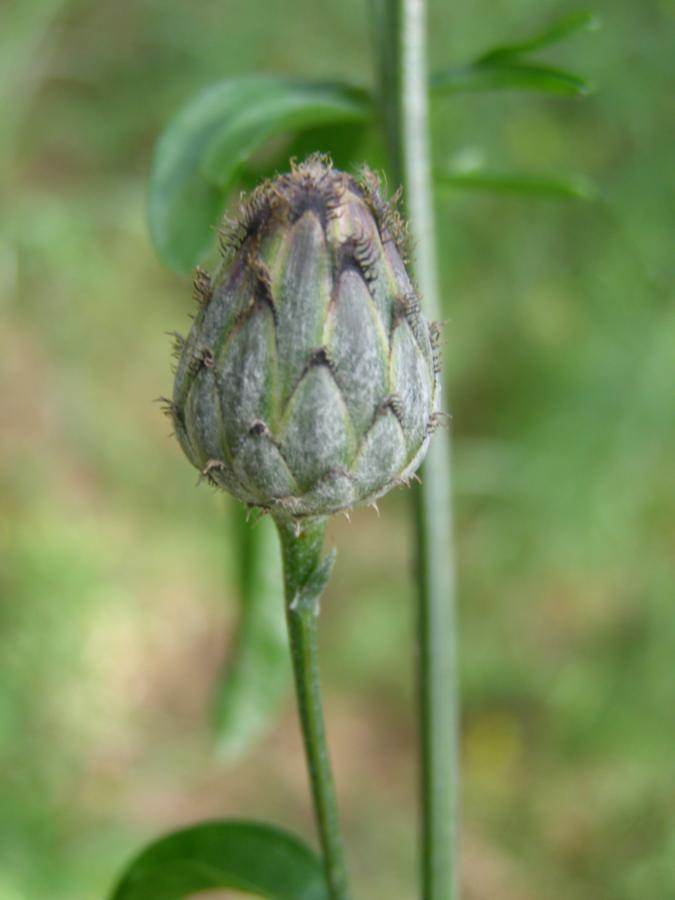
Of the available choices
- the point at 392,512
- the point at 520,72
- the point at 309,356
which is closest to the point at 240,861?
the point at 309,356

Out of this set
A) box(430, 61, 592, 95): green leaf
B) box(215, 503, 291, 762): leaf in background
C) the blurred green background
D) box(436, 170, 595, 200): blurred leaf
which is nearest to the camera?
box(430, 61, 592, 95): green leaf

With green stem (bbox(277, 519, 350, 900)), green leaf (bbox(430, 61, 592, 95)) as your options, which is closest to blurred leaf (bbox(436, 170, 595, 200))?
green leaf (bbox(430, 61, 592, 95))

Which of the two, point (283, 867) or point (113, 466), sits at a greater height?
point (113, 466)

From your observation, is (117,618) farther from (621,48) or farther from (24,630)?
(621,48)

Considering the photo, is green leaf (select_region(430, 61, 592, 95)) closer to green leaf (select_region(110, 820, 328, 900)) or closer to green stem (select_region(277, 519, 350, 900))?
green stem (select_region(277, 519, 350, 900))

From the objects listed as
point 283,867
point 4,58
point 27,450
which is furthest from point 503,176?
point 27,450

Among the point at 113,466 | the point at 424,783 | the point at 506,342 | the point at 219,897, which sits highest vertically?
the point at 506,342
